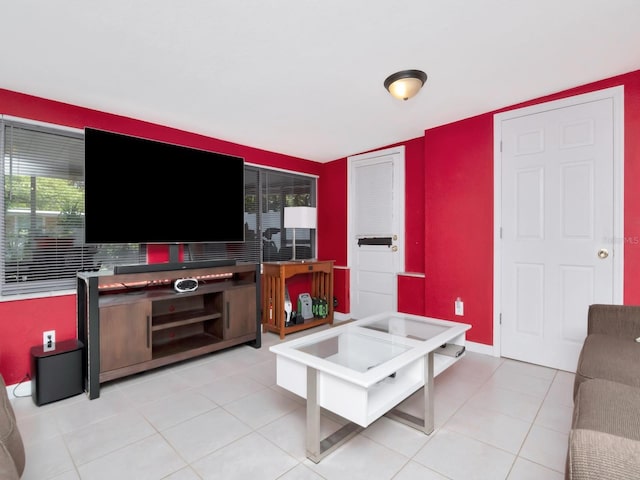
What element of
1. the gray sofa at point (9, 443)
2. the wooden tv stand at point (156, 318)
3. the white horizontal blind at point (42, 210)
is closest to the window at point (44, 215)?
the white horizontal blind at point (42, 210)

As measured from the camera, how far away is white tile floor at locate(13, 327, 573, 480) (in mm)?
1535

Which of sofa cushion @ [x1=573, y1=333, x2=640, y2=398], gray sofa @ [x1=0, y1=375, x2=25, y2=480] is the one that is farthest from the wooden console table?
sofa cushion @ [x1=573, y1=333, x2=640, y2=398]

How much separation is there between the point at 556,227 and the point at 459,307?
3.59 ft

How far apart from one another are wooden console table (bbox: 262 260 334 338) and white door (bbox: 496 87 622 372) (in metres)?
1.98

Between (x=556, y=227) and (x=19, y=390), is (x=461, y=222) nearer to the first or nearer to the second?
(x=556, y=227)

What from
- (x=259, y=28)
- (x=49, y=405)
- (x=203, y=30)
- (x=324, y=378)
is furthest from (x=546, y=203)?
(x=49, y=405)

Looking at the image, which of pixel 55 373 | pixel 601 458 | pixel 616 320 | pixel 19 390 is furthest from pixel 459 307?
pixel 19 390

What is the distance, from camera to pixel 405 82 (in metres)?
2.19

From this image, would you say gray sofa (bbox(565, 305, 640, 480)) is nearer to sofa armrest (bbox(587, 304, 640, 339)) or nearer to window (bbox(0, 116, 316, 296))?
sofa armrest (bbox(587, 304, 640, 339))

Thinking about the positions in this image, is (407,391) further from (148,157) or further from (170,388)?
(148,157)

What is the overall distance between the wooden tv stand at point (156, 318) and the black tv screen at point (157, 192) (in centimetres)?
39

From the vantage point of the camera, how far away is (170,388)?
240 cm

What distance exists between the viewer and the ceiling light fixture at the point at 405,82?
7.10 feet

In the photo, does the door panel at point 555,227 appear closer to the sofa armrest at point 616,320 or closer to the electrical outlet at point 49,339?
the sofa armrest at point 616,320
